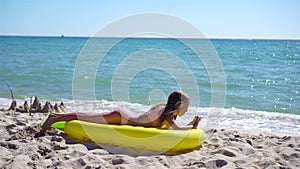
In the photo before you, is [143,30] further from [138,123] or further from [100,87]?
[100,87]

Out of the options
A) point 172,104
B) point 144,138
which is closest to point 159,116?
point 172,104

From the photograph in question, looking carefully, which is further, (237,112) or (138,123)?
(237,112)

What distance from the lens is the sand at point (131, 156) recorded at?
4.19 metres

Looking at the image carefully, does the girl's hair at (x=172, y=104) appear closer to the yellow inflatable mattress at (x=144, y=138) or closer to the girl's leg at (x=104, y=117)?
the yellow inflatable mattress at (x=144, y=138)

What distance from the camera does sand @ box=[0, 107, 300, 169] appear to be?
4.19 metres

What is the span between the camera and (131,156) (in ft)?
15.2

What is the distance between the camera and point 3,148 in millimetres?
4707

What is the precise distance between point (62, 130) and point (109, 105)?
4.44 m

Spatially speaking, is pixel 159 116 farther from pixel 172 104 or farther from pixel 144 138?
pixel 144 138

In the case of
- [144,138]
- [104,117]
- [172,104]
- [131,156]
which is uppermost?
[172,104]

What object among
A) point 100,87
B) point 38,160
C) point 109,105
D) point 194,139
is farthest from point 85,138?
point 100,87

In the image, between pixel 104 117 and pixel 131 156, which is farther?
pixel 104 117

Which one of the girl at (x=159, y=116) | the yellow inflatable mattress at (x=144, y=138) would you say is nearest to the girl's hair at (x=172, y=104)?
the girl at (x=159, y=116)

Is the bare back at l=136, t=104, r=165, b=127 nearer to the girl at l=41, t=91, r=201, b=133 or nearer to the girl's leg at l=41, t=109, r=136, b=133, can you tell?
the girl at l=41, t=91, r=201, b=133
